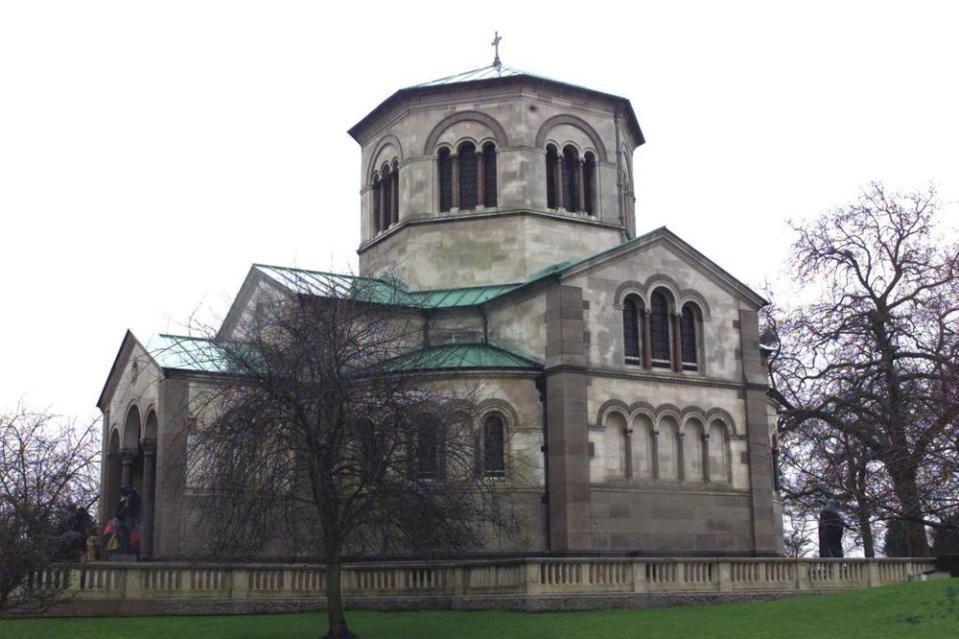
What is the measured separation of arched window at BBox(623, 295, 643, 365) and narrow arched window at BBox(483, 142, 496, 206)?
22.2 feet

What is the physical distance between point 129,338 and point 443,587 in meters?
15.2

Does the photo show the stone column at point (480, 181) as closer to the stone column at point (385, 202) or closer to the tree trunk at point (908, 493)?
the stone column at point (385, 202)

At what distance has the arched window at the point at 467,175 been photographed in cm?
3866

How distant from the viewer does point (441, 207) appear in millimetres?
39000

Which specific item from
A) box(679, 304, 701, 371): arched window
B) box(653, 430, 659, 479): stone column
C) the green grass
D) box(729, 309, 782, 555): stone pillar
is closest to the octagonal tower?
box(679, 304, 701, 371): arched window

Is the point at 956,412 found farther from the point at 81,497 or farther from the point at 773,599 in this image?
the point at 81,497

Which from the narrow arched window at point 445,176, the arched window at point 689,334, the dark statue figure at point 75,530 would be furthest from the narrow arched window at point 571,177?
the dark statue figure at point 75,530

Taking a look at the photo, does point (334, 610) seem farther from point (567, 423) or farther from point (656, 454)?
point (656, 454)

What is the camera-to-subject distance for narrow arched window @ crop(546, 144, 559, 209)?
1519 inches

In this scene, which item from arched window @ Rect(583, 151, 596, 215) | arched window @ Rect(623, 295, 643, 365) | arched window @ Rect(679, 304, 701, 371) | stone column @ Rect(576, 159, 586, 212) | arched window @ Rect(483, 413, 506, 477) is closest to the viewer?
arched window @ Rect(483, 413, 506, 477)

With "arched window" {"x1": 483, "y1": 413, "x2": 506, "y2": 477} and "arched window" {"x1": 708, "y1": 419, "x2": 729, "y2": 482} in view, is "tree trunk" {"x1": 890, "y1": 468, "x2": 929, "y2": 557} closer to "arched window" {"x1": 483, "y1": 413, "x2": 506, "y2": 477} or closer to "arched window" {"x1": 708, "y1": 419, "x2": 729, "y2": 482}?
"arched window" {"x1": 708, "y1": 419, "x2": 729, "y2": 482}

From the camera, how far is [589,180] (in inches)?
1558

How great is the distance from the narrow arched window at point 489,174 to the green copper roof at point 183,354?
10.8 m

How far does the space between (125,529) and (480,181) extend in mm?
16208
